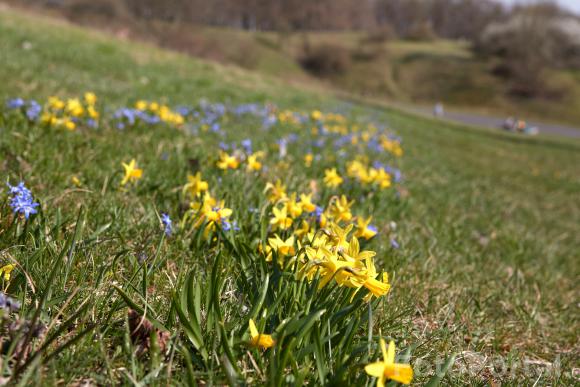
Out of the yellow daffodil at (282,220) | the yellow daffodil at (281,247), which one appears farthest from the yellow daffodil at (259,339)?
the yellow daffodil at (282,220)

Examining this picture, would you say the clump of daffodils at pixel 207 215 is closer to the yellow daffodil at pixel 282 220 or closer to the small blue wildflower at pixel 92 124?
the yellow daffodil at pixel 282 220

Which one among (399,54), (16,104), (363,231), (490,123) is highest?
(399,54)

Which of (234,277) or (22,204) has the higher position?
(22,204)

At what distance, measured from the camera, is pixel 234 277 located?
6.42ft

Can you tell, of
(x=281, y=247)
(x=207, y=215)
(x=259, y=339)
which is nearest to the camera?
(x=259, y=339)

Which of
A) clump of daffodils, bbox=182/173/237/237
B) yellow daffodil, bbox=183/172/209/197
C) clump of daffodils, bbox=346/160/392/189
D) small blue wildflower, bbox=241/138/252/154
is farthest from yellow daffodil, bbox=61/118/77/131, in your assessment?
clump of daffodils, bbox=346/160/392/189

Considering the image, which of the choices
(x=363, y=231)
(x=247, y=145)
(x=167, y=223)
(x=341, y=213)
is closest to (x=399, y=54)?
(x=247, y=145)

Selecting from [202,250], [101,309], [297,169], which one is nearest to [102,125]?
[297,169]

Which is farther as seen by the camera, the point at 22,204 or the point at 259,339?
the point at 22,204

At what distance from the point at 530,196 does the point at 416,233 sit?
5892 mm

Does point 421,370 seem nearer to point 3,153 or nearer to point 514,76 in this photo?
point 3,153

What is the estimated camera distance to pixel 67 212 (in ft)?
7.34

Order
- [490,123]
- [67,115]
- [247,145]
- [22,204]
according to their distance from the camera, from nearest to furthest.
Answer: [22,204], [67,115], [247,145], [490,123]

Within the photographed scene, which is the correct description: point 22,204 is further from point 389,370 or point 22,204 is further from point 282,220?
point 389,370
